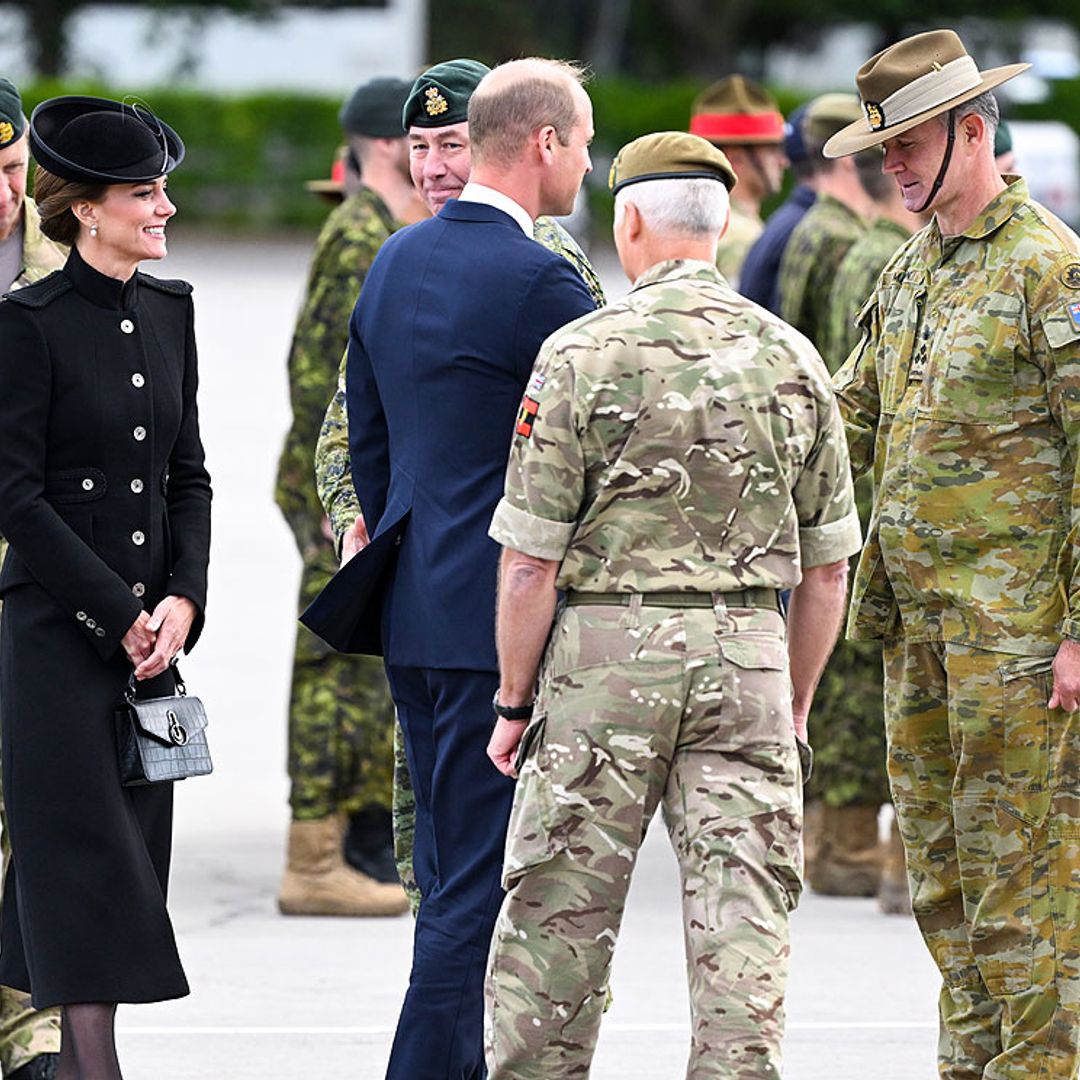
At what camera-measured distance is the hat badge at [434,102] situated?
5.43 meters

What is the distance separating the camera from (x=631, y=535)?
4.21 meters

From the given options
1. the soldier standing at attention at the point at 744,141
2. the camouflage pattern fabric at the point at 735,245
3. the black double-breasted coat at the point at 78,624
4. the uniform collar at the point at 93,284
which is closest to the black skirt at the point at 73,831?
the black double-breasted coat at the point at 78,624

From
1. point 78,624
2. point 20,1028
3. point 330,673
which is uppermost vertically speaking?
point 78,624

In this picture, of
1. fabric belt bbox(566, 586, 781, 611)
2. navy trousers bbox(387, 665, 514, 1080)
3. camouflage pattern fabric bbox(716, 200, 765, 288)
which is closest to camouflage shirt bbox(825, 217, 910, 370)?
camouflage pattern fabric bbox(716, 200, 765, 288)

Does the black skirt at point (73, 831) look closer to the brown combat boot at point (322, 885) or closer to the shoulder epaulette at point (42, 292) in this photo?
the shoulder epaulette at point (42, 292)

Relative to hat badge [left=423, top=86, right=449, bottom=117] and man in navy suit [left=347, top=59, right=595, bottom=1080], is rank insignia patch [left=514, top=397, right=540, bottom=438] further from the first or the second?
hat badge [left=423, top=86, right=449, bottom=117]

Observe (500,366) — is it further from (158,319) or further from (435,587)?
(158,319)

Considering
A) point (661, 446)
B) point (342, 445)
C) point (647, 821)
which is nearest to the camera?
point (661, 446)

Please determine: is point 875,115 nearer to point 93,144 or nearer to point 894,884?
point 93,144

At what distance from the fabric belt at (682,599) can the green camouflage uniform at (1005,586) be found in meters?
0.73

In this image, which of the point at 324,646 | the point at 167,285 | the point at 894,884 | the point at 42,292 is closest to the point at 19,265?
the point at 167,285

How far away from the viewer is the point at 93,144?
492cm

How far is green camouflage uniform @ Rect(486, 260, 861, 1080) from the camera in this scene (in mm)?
4188

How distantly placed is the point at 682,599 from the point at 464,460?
2.06ft
